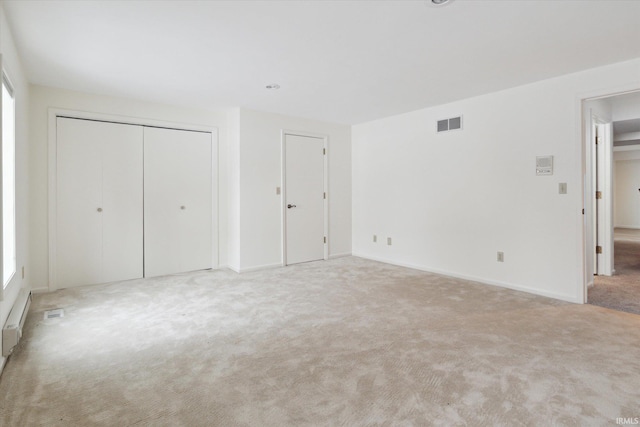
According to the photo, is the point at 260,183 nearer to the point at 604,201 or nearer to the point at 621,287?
the point at 621,287

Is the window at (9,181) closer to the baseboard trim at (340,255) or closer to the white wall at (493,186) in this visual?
the baseboard trim at (340,255)

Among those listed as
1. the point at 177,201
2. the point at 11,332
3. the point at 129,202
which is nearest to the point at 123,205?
the point at 129,202

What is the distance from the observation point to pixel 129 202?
4367mm

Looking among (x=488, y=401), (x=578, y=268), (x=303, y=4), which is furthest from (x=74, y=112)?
(x=578, y=268)

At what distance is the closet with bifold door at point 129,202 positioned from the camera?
13.1ft

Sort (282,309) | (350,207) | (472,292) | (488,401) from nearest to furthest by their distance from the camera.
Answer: (488,401)
(282,309)
(472,292)
(350,207)

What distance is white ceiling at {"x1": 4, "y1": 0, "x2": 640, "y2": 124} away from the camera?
2.26 metres

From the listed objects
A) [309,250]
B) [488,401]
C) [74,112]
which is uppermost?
[74,112]

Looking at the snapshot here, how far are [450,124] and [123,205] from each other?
14.3 feet

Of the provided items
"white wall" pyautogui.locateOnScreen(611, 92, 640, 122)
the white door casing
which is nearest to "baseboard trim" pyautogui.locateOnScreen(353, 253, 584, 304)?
the white door casing

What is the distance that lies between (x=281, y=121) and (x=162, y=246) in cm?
248

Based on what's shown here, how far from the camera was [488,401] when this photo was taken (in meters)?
1.81

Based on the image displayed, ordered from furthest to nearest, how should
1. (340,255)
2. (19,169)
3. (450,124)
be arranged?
1. (340,255)
2. (450,124)
3. (19,169)

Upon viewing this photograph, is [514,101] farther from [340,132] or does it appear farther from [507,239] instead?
[340,132]
